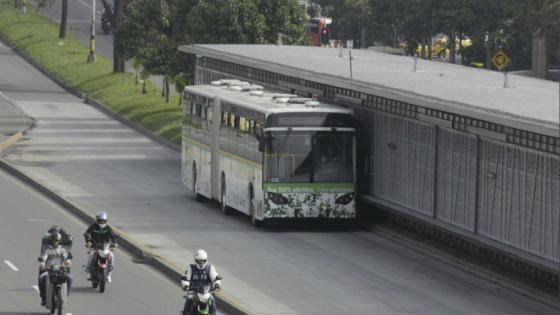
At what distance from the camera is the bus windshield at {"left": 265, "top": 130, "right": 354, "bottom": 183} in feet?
130

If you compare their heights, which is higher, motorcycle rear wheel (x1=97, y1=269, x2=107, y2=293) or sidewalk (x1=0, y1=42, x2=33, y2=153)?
motorcycle rear wheel (x1=97, y1=269, x2=107, y2=293)

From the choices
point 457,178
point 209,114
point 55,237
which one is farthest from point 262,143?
point 55,237

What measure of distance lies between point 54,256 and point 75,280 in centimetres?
442

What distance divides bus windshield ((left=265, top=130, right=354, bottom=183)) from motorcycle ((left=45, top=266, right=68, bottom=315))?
12.6m

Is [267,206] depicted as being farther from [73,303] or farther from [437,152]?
[73,303]

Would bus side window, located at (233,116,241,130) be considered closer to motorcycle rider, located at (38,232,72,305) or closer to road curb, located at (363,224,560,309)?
road curb, located at (363,224,560,309)

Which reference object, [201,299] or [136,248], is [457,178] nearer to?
→ [136,248]

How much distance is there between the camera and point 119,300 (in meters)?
29.8

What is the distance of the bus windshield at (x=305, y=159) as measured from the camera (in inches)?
1563

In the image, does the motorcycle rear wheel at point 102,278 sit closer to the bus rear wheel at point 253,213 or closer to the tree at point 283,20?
the bus rear wheel at point 253,213

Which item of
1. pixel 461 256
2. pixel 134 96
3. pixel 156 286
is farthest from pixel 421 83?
pixel 134 96

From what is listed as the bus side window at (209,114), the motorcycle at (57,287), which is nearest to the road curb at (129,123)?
the bus side window at (209,114)

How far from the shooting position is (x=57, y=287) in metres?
27.5

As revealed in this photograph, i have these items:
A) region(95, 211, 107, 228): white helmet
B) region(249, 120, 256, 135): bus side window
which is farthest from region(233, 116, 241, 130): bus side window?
region(95, 211, 107, 228): white helmet
